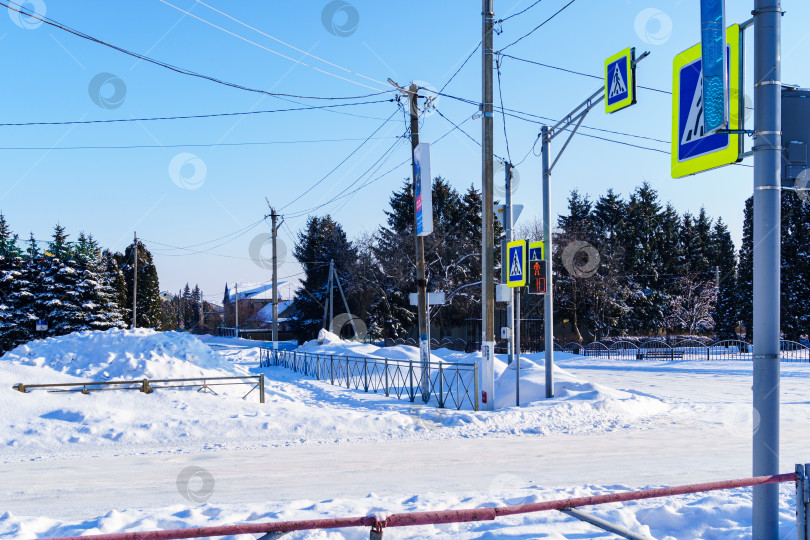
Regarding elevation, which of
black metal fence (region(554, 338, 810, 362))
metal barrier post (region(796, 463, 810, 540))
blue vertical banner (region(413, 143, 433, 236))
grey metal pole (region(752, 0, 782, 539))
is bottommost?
black metal fence (region(554, 338, 810, 362))

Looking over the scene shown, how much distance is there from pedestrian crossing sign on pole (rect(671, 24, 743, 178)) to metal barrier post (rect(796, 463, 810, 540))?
2.33m

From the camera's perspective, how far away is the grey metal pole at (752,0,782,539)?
478 centimetres

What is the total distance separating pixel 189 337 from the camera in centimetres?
2309

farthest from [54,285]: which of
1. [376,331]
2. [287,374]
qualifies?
[287,374]

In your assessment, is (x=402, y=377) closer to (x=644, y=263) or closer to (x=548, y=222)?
(x=548, y=222)

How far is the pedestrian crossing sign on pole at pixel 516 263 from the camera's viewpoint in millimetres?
14461

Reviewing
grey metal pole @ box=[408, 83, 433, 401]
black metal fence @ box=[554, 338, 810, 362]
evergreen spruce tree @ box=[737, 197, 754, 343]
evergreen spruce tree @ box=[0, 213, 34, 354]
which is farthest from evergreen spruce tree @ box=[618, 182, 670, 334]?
evergreen spruce tree @ box=[0, 213, 34, 354]

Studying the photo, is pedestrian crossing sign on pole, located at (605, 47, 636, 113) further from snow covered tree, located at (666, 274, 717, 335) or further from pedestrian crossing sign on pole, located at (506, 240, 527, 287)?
snow covered tree, located at (666, 274, 717, 335)

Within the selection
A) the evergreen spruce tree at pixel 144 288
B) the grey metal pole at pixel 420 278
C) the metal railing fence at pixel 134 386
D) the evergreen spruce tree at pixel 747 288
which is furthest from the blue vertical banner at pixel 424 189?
the evergreen spruce tree at pixel 144 288

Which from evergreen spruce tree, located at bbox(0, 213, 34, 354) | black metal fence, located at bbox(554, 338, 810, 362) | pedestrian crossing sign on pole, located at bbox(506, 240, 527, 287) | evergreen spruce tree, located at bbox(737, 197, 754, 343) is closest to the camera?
pedestrian crossing sign on pole, located at bbox(506, 240, 527, 287)

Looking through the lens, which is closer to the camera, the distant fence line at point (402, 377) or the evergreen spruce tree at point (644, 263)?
the distant fence line at point (402, 377)

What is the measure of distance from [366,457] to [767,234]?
711 centimetres

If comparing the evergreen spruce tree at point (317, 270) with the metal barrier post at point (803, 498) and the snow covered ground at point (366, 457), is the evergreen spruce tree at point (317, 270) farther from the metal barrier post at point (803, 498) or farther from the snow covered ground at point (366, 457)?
the metal barrier post at point (803, 498)

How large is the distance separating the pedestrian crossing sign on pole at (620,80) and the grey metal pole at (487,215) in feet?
10.4
